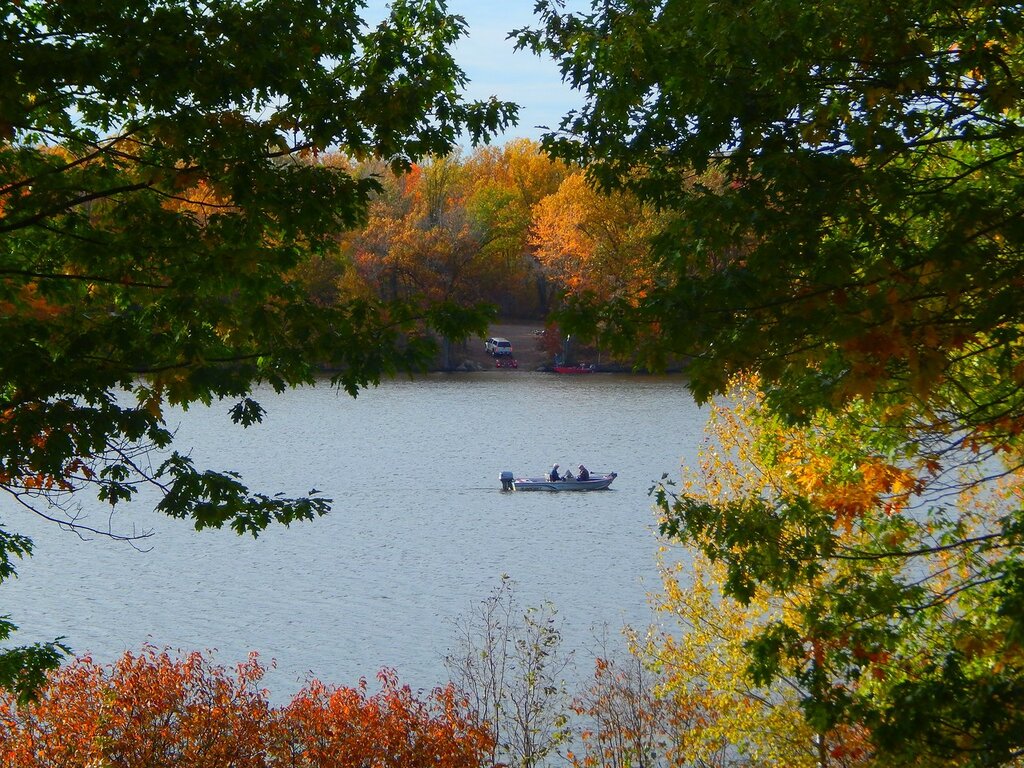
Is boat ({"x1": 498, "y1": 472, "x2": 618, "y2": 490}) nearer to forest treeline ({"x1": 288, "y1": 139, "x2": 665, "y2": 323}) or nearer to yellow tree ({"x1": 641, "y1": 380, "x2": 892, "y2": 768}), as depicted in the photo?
yellow tree ({"x1": 641, "y1": 380, "x2": 892, "y2": 768})

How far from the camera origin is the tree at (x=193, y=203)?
6.33 meters

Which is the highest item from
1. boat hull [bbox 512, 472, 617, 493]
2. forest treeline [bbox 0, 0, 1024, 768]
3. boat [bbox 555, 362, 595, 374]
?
forest treeline [bbox 0, 0, 1024, 768]

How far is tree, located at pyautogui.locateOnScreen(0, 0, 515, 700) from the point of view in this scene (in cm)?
A: 633

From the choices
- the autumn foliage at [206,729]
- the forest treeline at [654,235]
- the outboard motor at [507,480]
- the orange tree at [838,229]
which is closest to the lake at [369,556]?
the outboard motor at [507,480]

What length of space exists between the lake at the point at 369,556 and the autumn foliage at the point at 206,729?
353 centimetres

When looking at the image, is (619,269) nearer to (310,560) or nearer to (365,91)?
(310,560)

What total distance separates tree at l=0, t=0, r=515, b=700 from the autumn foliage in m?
5.54

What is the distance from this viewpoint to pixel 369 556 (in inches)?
1028

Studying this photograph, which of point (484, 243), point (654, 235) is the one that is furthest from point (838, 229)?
point (484, 243)

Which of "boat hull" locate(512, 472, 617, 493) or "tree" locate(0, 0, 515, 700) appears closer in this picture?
"tree" locate(0, 0, 515, 700)

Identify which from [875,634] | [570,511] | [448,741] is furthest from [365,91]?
[570,511]

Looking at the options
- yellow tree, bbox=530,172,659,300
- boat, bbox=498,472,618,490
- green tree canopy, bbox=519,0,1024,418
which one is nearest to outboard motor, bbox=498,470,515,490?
boat, bbox=498,472,618,490

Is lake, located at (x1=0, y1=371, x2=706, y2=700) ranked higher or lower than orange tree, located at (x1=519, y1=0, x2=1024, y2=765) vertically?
lower

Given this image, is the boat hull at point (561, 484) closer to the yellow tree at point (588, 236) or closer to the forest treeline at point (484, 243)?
the yellow tree at point (588, 236)
